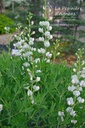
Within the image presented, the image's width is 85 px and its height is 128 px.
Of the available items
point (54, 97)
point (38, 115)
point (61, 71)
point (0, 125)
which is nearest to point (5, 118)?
point (0, 125)

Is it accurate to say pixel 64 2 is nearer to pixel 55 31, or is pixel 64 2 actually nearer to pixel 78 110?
pixel 55 31

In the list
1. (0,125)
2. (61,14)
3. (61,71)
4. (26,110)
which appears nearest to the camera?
(26,110)

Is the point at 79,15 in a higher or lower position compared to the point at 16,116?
lower

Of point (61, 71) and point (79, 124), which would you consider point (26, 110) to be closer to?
point (79, 124)

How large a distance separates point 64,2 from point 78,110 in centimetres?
646

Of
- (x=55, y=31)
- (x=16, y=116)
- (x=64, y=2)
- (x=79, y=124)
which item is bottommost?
(x=55, y=31)

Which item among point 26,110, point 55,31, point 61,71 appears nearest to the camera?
point 26,110

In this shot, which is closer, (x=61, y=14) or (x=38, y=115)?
(x=38, y=115)

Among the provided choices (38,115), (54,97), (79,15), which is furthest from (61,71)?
(79,15)

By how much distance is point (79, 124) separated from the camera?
2191 millimetres

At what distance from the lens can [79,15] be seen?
27.9 ft

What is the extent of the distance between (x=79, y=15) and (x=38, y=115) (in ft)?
21.8

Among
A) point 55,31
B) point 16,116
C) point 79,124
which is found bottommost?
point 55,31

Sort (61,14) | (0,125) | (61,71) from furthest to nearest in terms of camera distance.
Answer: (61,14) < (61,71) < (0,125)
